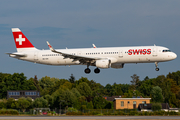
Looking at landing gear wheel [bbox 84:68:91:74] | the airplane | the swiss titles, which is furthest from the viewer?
landing gear wheel [bbox 84:68:91:74]

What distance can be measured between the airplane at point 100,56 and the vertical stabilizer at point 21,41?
0.61 m

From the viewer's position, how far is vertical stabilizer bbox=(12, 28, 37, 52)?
232ft

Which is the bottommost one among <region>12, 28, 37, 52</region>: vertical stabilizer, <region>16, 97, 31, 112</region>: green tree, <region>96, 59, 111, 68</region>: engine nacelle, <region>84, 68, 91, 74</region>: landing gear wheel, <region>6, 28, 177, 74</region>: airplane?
<region>16, 97, 31, 112</region>: green tree

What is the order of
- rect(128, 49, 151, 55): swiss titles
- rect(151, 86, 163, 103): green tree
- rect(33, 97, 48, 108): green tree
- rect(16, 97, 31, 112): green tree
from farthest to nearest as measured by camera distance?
rect(151, 86, 163, 103): green tree → rect(16, 97, 31, 112): green tree → rect(33, 97, 48, 108): green tree → rect(128, 49, 151, 55): swiss titles

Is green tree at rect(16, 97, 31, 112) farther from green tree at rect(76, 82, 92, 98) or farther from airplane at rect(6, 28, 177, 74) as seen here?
green tree at rect(76, 82, 92, 98)

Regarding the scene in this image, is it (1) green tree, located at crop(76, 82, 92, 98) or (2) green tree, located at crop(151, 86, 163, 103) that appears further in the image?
(2) green tree, located at crop(151, 86, 163, 103)

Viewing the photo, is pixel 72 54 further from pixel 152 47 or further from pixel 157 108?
pixel 157 108

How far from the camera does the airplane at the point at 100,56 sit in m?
59.1

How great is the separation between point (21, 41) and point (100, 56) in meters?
19.8

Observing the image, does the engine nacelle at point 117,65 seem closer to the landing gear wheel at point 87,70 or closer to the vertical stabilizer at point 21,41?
the landing gear wheel at point 87,70

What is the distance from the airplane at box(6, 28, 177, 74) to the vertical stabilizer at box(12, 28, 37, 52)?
2.01 feet

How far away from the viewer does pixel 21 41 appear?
Answer: 71.9m

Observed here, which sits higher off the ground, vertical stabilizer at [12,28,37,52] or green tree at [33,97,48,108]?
vertical stabilizer at [12,28,37,52]

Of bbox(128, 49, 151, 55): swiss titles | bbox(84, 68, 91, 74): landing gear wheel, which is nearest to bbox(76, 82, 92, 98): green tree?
bbox(84, 68, 91, 74): landing gear wheel
